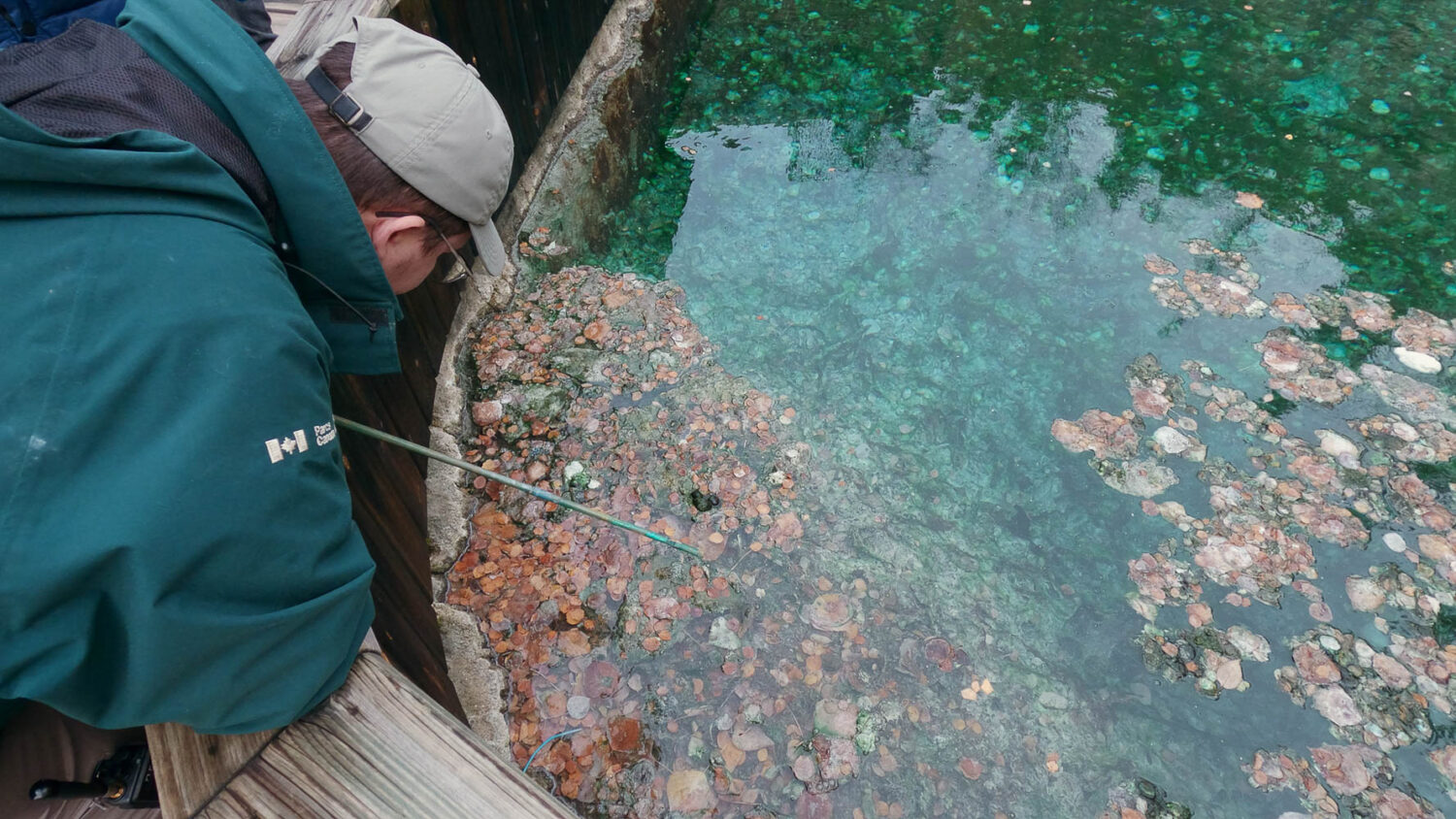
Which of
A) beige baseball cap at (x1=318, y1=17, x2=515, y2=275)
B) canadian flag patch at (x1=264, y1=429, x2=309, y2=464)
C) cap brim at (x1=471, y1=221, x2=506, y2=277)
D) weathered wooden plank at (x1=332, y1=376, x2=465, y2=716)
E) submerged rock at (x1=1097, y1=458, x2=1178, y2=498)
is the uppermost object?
beige baseball cap at (x1=318, y1=17, x2=515, y2=275)

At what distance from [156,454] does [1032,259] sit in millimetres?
4018

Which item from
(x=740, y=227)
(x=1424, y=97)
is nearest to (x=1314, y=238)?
(x=1424, y=97)

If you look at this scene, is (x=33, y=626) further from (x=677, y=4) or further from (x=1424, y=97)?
(x=1424, y=97)

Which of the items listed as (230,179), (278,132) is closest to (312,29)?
(278,132)

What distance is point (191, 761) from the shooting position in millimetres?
955

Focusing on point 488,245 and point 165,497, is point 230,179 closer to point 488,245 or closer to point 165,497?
point 165,497

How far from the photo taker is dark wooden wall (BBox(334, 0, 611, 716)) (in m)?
2.19

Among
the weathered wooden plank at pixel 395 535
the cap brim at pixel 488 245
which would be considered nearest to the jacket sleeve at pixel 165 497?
the cap brim at pixel 488 245

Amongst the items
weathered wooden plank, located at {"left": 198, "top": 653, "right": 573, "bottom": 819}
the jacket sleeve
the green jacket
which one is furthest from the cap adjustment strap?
weathered wooden plank, located at {"left": 198, "top": 653, "right": 573, "bottom": 819}

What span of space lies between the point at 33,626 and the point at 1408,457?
4.46m

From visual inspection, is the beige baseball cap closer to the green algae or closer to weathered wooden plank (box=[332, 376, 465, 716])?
weathered wooden plank (box=[332, 376, 465, 716])

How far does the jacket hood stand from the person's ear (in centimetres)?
10

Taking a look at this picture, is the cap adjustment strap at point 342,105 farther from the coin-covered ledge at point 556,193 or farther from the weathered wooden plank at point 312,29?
the coin-covered ledge at point 556,193

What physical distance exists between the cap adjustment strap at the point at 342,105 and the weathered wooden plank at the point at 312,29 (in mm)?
596
